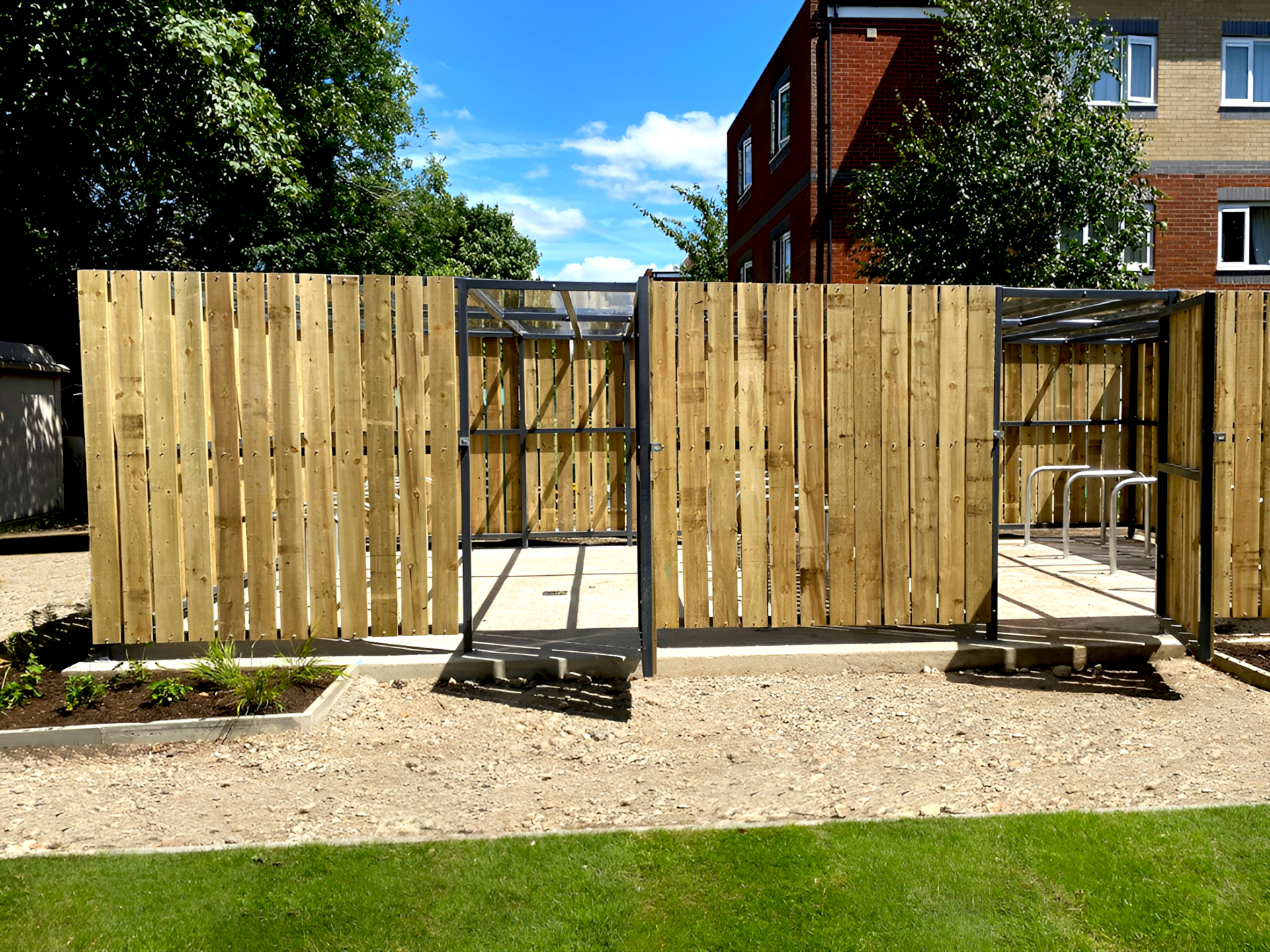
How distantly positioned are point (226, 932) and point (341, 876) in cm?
45

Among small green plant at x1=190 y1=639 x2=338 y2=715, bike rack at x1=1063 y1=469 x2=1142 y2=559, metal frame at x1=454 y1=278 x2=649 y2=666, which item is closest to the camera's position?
small green plant at x1=190 y1=639 x2=338 y2=715

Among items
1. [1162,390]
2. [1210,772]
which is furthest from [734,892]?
[1162,390]

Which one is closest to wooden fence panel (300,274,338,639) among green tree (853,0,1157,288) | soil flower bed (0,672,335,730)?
soil flower bed (0,672,335,730)

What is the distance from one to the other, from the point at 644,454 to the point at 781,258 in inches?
567

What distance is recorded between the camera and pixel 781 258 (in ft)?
62.2

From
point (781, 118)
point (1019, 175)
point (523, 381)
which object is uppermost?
point (781, 118)

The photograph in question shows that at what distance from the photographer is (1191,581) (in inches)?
252

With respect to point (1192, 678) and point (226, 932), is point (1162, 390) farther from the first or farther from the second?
point (226, 932)

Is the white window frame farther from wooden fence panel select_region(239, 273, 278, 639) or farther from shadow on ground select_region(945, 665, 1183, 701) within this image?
wooden fence panel select_region(239, 273, 278, 639)

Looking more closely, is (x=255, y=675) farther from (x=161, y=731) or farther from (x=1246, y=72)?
(x=1246, y=72)

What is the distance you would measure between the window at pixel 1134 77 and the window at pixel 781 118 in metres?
5.55

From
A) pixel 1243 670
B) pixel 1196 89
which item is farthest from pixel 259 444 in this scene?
pixel 1196 89

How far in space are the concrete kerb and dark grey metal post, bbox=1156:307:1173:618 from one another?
6030 mm

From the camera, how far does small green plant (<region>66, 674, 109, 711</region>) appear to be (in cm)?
530
